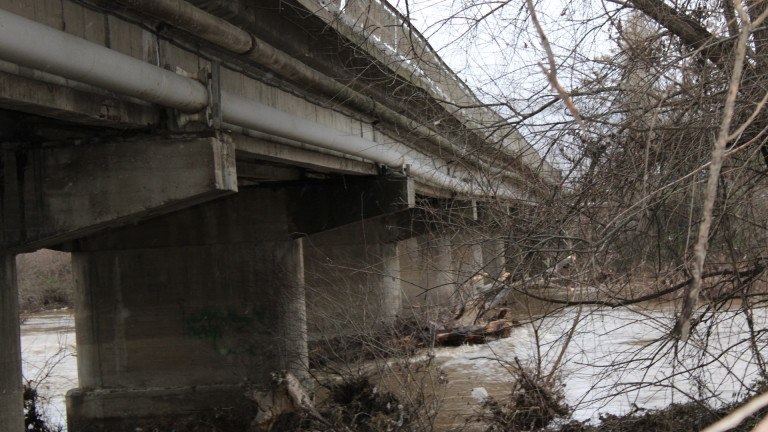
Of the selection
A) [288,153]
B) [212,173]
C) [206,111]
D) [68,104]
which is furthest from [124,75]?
[288,153]

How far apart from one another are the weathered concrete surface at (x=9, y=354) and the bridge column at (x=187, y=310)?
485 cm

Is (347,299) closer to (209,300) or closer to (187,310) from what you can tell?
(209,300)

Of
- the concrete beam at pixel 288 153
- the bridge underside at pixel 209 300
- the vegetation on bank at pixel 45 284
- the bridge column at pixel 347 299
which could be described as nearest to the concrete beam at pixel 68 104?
the concrete beam at pixel 288 153

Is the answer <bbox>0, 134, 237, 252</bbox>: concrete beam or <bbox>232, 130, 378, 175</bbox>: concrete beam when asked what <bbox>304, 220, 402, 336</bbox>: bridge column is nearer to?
<bbox>232, 130, 378, 175</bbox>: concrete beam

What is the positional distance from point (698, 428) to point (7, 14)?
659 centimetres

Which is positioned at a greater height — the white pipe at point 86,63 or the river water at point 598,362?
the white pipe at point 86,63

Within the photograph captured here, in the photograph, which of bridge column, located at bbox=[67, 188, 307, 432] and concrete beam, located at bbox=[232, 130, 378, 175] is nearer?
concrete beam, located at bbox=[232, 130, 378, 175]

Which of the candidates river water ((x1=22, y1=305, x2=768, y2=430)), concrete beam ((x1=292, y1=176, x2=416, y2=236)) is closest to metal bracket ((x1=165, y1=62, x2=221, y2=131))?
river water ((x1=22, y1=305, x2=768, y2=430))

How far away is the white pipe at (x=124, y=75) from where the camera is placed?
4.43 m

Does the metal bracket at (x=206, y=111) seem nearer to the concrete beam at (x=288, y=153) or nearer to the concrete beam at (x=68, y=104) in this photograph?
the concrete beam at (x=68, y=104)

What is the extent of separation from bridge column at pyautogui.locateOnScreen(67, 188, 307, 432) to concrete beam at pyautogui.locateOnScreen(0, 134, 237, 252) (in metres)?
5.31

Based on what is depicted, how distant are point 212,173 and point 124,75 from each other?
1844mm

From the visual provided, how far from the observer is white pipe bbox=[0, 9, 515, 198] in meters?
4.43

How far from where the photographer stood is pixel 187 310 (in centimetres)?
1287
